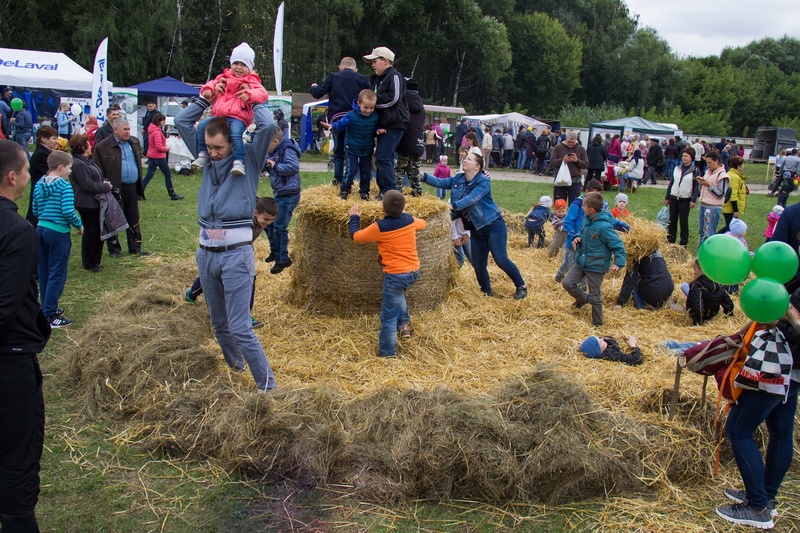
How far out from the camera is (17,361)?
2.97 meters

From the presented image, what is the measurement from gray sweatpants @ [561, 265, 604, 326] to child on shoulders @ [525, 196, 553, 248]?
3784mm

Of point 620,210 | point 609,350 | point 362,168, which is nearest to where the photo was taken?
point 609,350

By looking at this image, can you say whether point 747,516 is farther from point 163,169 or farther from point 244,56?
point 163,169

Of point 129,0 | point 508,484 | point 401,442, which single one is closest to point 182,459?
point 401,442

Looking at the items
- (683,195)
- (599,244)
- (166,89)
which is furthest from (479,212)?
(166,89)

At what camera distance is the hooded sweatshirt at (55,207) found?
6.55 m

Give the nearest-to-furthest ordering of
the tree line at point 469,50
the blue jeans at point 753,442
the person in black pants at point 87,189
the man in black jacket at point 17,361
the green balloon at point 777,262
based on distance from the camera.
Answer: the man in black jacket at point 17,361 < the green balloon at point 777,262 < the blue jeans at point 753,442 < the person in black pants at point 87,189 < the tree line at point 469,50

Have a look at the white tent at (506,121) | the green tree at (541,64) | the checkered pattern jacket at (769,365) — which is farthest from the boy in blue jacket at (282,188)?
the green tree at (541,64)

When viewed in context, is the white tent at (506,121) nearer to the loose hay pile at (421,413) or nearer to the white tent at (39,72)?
the white tent at (39,72)

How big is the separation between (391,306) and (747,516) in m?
3.30

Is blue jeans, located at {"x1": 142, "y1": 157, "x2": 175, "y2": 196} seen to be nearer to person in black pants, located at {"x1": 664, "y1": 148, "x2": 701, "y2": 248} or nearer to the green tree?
person in black pants, located at {"x1": 664, "y1": 148, "x2": 701, "y2": 248}

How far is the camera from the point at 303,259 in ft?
23.1

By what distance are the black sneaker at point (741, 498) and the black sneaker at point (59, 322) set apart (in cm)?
637

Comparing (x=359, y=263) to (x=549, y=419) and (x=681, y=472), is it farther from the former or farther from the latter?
(x=681, y=472)
